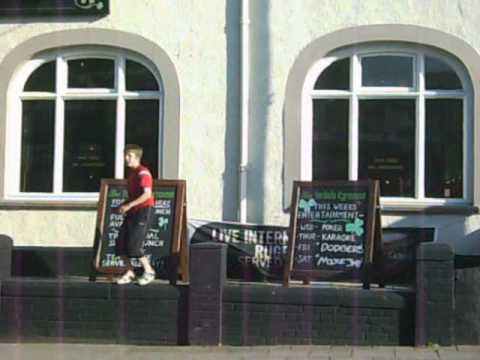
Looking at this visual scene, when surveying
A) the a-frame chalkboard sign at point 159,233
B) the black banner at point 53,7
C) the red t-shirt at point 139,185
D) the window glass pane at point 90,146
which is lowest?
the a-frame chalkboard sign at point 159,233

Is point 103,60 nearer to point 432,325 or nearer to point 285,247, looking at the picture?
point 285,247

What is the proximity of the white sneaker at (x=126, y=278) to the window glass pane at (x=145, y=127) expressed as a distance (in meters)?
2.11

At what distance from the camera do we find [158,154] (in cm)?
1064

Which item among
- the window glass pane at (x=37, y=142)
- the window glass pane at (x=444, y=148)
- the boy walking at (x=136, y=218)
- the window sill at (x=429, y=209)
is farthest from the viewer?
the window glass pane at (x=37, y=142)

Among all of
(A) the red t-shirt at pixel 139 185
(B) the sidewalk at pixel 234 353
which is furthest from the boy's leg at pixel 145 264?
(B) the sidewalk at pixel 234 353

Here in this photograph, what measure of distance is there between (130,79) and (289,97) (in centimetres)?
217

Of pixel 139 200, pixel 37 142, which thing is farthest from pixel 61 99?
pixel 139 200

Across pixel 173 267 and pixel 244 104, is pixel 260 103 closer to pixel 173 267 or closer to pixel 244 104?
pixel 244 104

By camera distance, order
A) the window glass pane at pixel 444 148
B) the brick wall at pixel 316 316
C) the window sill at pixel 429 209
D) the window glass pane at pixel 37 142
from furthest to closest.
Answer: the window glass pane at pixel 37 142, the window glass pane at pixel 444 148, the window sill at pixel 429 209, the brick wall at pixel 316 316

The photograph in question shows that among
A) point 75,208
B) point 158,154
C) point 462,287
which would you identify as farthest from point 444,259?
point 75,208

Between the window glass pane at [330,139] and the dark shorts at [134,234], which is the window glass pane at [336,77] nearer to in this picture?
the window glass pane at [330,139]

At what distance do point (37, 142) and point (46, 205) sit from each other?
0.95 meters

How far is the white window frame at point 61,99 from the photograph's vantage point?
10695 millimetres

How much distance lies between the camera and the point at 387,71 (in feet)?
33.9
